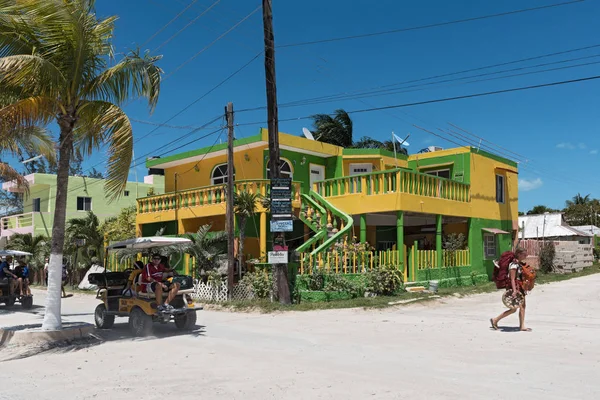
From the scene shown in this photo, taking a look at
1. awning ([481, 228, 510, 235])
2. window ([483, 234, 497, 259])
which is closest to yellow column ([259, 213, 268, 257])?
awning ([481, 228, 510, 235])

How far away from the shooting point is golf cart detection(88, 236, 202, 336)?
11133mm

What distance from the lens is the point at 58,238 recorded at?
1031cm

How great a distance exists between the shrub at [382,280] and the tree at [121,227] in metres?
13.1

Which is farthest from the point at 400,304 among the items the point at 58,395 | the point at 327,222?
the point at 58,395

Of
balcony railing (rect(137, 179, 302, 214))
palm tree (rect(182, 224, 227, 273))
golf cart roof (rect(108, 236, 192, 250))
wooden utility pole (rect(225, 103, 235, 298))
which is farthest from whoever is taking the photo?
balcony railing (rect(137, 179, 302, 214))

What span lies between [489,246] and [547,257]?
6.46 m

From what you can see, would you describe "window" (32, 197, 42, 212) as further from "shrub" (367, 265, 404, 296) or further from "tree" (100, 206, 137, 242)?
"shrub" (367, 265, 404, 296)

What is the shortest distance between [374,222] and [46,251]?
15946 mm

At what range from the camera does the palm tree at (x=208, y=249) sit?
59.8ft

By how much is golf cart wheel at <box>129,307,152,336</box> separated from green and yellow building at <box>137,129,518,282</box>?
19.2 ft

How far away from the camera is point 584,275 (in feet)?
95.9

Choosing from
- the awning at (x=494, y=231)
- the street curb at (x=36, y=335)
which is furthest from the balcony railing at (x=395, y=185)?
the street curb at (x=36, y=335)

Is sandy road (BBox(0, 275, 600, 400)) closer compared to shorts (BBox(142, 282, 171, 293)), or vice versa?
sandy road (BBox(0, 275, 600, 400))

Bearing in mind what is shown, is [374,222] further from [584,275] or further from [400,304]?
[584,275]
